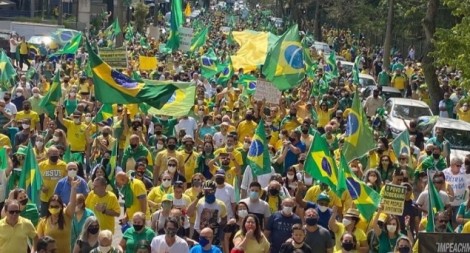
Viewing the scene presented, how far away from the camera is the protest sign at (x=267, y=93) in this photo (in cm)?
2095

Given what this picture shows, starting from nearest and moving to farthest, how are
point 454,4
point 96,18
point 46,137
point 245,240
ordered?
point 245,240
point 46,137
point 454,4
point 96,18

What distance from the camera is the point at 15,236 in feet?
36.1

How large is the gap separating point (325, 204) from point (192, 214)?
139 cm

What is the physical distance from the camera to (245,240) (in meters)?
11.3

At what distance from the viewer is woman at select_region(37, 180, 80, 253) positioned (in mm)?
11430

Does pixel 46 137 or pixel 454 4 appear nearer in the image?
pixel 46 137

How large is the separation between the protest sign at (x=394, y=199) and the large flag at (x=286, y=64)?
9.22 m

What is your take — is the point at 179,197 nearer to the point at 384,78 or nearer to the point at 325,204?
the point at 325,204

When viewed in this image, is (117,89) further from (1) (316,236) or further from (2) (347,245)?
(2) (347,245)

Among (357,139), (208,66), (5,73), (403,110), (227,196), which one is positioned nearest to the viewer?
(227,196)

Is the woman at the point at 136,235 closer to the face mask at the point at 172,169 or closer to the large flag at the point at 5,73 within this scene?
the face mask at the point at 172,169

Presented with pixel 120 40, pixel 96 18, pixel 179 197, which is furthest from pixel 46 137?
pixel 96 18

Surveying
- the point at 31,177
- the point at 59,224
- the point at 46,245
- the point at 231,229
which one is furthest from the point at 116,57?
the point at 46,245

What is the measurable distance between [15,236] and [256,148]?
177 inches
